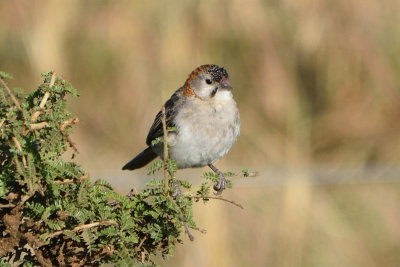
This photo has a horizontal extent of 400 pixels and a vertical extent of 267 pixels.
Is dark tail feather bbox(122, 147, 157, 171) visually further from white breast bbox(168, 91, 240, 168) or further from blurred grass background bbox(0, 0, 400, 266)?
blurred grass background bbox(0, 0, 400, 266)

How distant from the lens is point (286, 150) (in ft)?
13.5

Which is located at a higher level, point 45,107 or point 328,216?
point 328,216

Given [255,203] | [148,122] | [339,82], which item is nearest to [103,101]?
[148,122]

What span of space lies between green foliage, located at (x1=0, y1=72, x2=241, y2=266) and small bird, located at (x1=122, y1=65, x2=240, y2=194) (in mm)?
1353

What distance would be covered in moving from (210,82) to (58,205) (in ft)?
5.30

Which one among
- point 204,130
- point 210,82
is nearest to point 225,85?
point 210,82

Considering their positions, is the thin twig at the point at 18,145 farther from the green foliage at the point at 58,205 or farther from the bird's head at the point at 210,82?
the bird's head at the point at 210,82

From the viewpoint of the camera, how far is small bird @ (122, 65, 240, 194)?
8.57 feet

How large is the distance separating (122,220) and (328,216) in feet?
10.0

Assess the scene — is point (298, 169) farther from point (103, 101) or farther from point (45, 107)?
point (45, 107)

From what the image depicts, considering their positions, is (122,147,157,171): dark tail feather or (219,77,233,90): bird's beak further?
(122,147,157,171): dark tail feather

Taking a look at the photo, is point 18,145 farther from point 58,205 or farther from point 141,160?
point 141,160

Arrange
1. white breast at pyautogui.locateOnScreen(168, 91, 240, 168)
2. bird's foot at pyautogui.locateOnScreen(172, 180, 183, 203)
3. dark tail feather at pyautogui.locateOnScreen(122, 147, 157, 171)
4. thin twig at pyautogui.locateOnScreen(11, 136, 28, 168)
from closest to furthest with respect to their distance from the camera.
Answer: thin twig at pyautogui.locateOnScreen(11, 136, 28, 168) < bird's foot at pyautogui.locateOnScreen(172, 180, 183, 203) < white breast at pyautogui.locateOnScreen(168, 91, 240, 168) < dark tail feather at pyautogui.locateOnScreen(122, 147, 157, 171)

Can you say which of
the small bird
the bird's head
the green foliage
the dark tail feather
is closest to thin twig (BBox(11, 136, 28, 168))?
the green foliage
